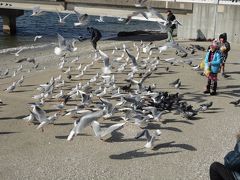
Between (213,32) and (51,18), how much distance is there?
26819 mm

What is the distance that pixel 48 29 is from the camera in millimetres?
43312

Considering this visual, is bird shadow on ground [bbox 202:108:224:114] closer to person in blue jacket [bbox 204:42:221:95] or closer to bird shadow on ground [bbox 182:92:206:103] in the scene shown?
bird shadow on ground [bbox 182:92:206:103]

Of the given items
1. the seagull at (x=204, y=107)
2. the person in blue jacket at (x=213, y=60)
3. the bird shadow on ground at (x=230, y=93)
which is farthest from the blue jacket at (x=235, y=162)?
the bird shadow on ground at (x=230, y=93)

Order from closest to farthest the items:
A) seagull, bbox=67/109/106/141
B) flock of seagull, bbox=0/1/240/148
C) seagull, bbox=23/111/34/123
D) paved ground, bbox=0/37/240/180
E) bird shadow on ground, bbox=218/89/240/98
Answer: paved ground, bbox=0/37/240/180 < seagull, bbox=67/109/106/141 < flock of seagull, bbox=0/1/240/148 < seagull, bbox=23/111/34/123 < bird shadow on ground, bbox=218/89/240/98

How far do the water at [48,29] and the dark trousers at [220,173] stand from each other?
27.3 meters

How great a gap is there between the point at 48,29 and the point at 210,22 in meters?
18.3

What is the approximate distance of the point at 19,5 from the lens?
125ft

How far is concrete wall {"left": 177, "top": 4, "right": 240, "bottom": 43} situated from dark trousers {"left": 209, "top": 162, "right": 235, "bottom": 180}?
23.2m

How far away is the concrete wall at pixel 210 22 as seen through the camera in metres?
29.0

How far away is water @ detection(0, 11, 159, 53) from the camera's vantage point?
36.1 meters

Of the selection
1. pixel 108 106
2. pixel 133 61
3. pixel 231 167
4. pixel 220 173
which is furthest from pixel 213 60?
pixel 231 167

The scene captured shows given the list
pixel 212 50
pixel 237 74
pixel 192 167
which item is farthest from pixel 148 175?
pixel 237 74

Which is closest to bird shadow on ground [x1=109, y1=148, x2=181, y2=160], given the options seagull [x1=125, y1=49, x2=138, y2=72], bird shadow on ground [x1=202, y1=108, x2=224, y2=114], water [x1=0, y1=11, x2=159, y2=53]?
bird shadow on ground [x1=202, y1=108, x2=224, y2=114]

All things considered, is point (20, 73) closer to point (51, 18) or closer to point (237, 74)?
point (237, 74)
